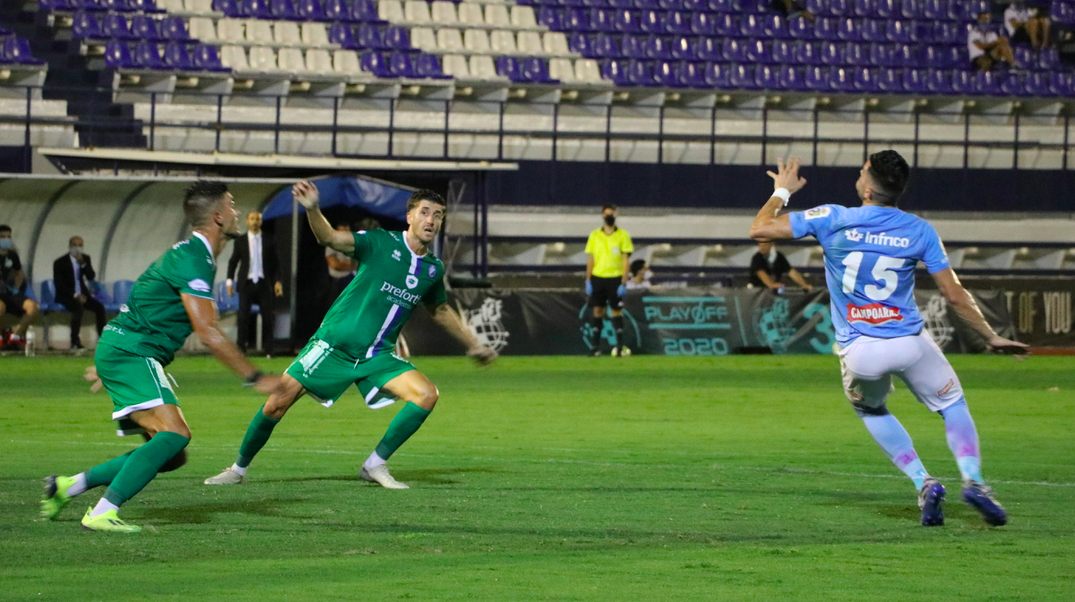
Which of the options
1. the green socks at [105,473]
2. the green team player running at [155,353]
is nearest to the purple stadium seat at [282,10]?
the green team player running at [155,353]

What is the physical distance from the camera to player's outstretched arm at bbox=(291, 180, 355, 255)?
7863mm

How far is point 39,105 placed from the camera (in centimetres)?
2577

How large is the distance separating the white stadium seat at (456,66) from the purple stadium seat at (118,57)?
6.17m

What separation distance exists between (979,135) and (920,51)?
282cm

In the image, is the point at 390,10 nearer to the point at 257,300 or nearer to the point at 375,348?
the point at 257,300

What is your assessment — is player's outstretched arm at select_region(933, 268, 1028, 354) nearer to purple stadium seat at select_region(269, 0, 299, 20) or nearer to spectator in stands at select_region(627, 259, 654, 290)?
spectator in stands at select_region(627, 259, 654, 290)

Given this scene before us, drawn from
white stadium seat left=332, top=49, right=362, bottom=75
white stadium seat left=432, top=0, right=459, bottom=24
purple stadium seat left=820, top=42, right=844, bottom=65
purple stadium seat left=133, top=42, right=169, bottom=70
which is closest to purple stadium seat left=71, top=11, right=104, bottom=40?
purple stadium seat left=133, top=42, right=169, bottom=70

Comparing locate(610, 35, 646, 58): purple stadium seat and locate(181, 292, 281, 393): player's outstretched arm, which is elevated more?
locate(610, 35, 646, 58): purple stadium seat

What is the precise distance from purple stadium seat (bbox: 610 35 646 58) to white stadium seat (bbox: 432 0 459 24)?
3.59m

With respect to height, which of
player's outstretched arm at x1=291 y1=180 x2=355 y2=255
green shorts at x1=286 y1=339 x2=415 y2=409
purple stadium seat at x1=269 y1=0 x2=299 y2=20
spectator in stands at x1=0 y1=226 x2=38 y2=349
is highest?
purple stadium seat at x1=269 y1=0 x2=299 y2=20

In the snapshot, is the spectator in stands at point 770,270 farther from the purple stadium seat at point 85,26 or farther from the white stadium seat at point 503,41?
the purple stadium seat at point 85,26

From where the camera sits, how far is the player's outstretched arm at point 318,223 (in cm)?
786

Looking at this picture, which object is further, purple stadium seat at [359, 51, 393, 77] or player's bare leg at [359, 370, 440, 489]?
purple stadium seat at [359, 51, 393, 77]

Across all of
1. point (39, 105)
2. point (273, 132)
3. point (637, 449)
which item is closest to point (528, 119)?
point (273, 132)
